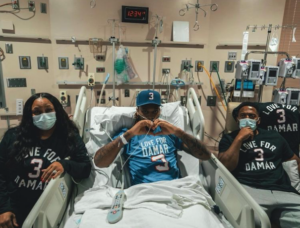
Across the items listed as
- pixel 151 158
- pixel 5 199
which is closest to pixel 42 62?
pixel 5 199

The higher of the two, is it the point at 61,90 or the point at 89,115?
the point at 61,90

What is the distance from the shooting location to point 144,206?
128cm

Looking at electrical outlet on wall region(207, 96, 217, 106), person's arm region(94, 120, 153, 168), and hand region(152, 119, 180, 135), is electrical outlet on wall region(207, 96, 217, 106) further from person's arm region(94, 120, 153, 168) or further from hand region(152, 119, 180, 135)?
person's arm region(94, 120, 153, 168)

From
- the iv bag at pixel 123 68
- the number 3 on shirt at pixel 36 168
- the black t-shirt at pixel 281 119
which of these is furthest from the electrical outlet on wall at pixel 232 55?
the number 3 on shirt at pixel 36 168

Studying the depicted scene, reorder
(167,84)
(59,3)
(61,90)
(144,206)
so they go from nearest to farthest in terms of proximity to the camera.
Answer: (144,206)
(59,3)
(61,90)
(167,84)

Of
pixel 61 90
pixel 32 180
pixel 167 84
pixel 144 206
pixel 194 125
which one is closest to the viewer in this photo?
pixel 144 206

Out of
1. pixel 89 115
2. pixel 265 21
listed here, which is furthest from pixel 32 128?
pixel 265 21

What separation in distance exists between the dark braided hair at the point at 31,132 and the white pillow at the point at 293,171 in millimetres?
1738

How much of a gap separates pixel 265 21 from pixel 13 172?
3245mm

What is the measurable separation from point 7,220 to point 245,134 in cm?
172

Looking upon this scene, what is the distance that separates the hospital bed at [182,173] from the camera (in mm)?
1155

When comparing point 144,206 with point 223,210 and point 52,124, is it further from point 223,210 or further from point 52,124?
point 52,124

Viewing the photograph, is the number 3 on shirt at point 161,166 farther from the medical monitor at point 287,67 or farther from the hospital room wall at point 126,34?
the medical monitor at point 287,67

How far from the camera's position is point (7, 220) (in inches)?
49.4
